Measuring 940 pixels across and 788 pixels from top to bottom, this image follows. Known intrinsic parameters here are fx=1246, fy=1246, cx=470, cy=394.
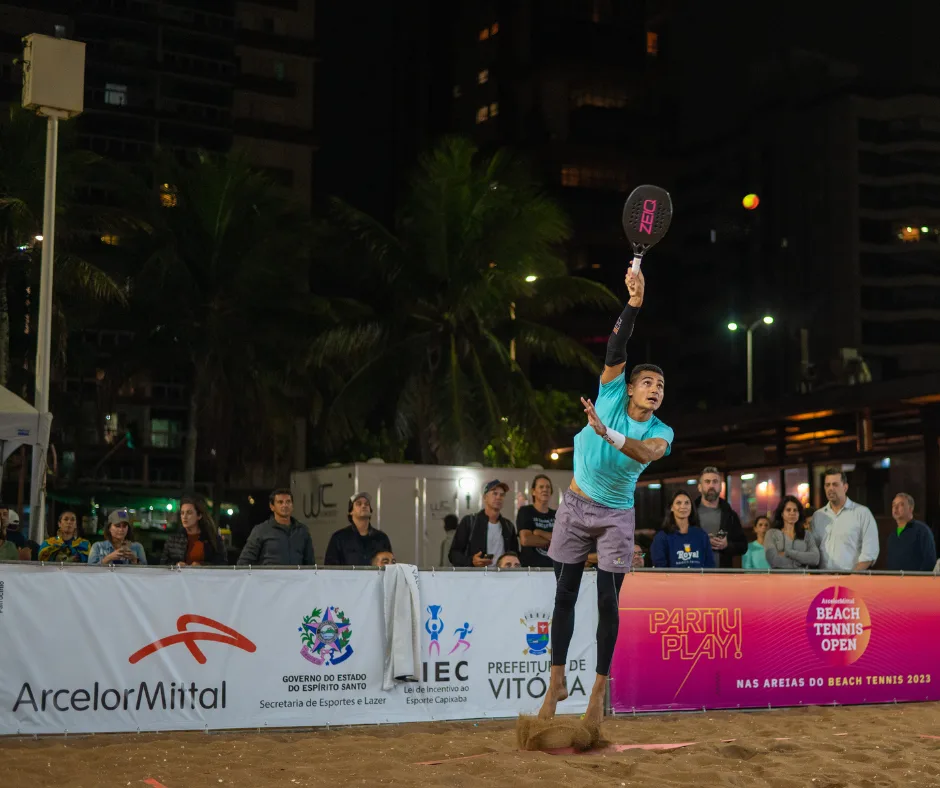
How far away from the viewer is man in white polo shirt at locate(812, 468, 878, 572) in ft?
38.3

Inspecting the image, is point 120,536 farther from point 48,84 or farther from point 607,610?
point 48,84

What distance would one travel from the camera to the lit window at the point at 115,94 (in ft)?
206

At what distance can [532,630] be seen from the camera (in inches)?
398

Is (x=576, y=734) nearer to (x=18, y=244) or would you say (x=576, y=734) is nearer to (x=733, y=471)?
(x=18, y=244)

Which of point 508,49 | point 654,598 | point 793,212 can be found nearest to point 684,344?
point 793,212

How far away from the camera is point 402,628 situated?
31.4ft

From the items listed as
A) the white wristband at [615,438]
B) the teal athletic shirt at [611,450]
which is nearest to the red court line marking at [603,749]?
the teal athletic shirt at [611,450]

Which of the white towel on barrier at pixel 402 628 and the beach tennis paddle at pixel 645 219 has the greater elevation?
the beach tennis paddle at pixel 645 219

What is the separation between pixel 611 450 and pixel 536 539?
4247 millimetres

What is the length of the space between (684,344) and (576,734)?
85793 mm

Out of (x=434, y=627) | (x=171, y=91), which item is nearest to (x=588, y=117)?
(x=171, y=91)

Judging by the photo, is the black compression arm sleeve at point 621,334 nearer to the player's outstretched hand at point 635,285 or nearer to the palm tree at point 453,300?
the player's outstretched hand at point 635,285

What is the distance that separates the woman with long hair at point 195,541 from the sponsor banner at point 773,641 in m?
3.54

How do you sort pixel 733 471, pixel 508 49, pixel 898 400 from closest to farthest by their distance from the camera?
1. pixel 898 400
2. pixel 733 471
3. pixel 508 49
